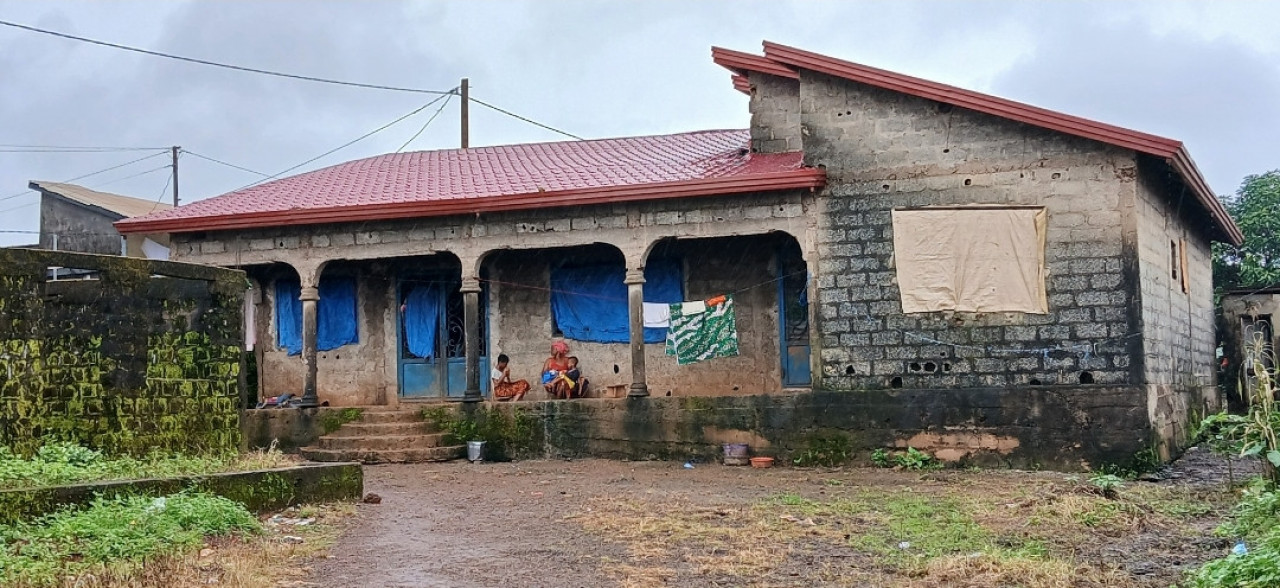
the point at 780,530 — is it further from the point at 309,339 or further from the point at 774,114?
the point at 309,339

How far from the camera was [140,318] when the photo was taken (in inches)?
400

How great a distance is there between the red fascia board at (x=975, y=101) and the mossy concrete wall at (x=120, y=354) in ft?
22.6

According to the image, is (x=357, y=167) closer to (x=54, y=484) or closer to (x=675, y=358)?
(x=675, y=358)

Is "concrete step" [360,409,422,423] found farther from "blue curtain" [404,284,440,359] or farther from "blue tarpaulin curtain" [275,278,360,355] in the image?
"blue tarpaulin curtain" [275,278,360,355]

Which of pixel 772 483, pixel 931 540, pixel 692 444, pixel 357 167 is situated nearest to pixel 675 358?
pixel 692 444

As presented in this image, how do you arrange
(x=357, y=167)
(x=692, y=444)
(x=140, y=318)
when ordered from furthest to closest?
(x=357, y=167) < (x=692, y=444) < (x=140, y=318)

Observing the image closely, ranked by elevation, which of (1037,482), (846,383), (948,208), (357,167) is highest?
(357,167)

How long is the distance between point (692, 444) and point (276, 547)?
279 inches

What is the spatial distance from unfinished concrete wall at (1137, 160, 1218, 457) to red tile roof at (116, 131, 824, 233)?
12.7ft

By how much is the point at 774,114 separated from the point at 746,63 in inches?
31.3

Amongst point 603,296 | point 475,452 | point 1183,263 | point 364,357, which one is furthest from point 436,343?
point 1183,263

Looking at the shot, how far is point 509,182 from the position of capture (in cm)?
1620

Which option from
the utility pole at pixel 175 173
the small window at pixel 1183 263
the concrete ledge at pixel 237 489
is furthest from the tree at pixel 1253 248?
the utility pole at pixel 175 173

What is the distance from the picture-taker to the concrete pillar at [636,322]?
1477cm
